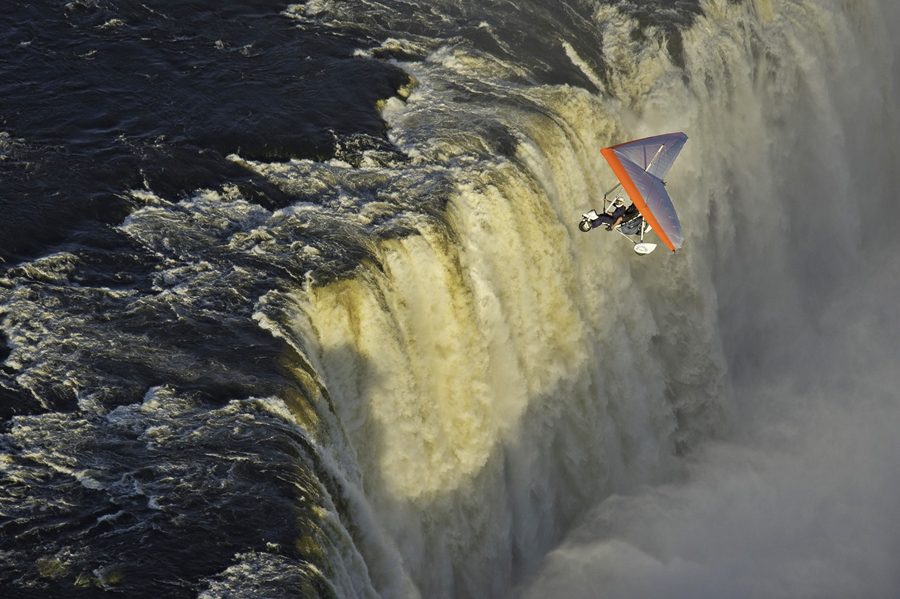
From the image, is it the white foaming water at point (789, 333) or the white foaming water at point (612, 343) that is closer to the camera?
the white foaming water at point (612, 343)

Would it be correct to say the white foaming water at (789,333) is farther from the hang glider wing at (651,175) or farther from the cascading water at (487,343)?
the hang glider wing at (651,175)

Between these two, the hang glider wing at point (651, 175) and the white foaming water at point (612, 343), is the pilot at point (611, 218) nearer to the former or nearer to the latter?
the hang glider wing at point (651, 175)

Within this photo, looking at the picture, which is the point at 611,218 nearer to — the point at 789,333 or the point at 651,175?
the point at 651,175

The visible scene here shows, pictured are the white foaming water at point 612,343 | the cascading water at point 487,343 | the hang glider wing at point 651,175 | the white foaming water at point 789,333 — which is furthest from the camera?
the white foaming water at point 789,333

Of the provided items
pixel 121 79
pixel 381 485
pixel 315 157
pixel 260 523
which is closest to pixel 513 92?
pixel 315 157

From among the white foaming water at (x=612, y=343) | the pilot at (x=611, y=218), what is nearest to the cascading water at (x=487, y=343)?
the white foaming water at (x=612, y=343)

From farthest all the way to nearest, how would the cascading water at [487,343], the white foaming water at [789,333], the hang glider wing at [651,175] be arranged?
the white foaming water at [789,333] → the hang glider wing at [651,175] → the cascading water at [487,343]
